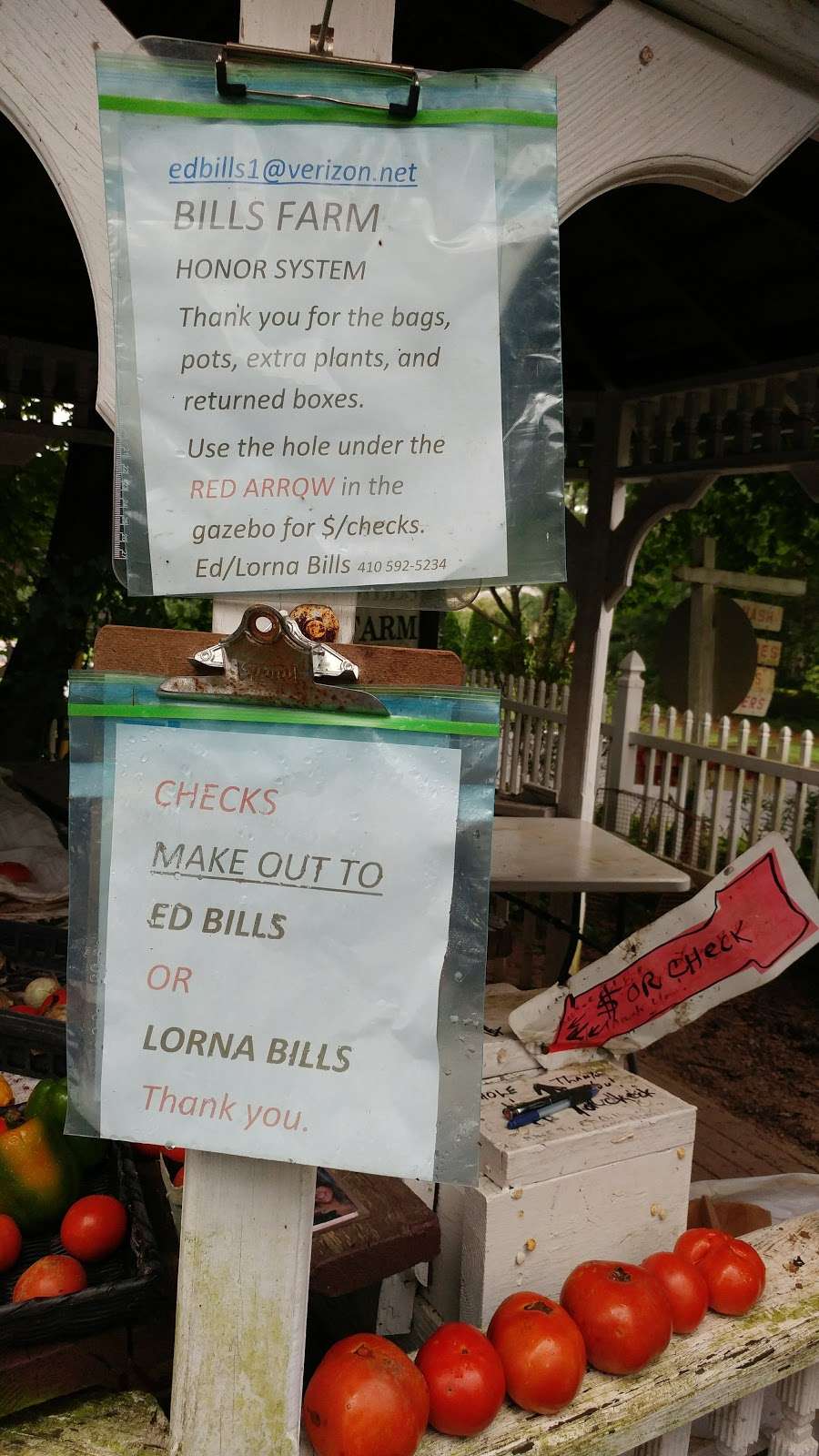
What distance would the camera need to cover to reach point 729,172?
3.85 ft

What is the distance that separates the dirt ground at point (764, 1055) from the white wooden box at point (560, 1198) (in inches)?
99.9

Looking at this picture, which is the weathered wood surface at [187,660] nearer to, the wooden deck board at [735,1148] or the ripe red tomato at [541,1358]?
the ripe red tomato at [541,1358]

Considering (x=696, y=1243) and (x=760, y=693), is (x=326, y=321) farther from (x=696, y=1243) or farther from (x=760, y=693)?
(x=760, y=693)

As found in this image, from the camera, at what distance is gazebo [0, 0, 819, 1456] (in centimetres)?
95

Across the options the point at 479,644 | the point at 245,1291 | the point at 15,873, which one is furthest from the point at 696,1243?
the point at 479,644

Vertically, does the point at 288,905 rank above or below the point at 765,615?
below

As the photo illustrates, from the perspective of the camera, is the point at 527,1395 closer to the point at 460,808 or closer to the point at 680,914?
the point at 680,914

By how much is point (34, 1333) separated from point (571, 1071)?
2.69 feet

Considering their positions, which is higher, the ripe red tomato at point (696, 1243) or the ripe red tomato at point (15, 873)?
the ripe red tomato at point (15, 873)

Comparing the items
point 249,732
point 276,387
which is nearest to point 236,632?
point 249,732

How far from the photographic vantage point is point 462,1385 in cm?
110

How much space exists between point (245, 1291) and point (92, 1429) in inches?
11.6

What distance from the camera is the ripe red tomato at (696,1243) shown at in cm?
139

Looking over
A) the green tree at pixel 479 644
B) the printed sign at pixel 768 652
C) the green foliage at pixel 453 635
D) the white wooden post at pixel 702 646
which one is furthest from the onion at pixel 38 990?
the green foliage at pixel 453 635
